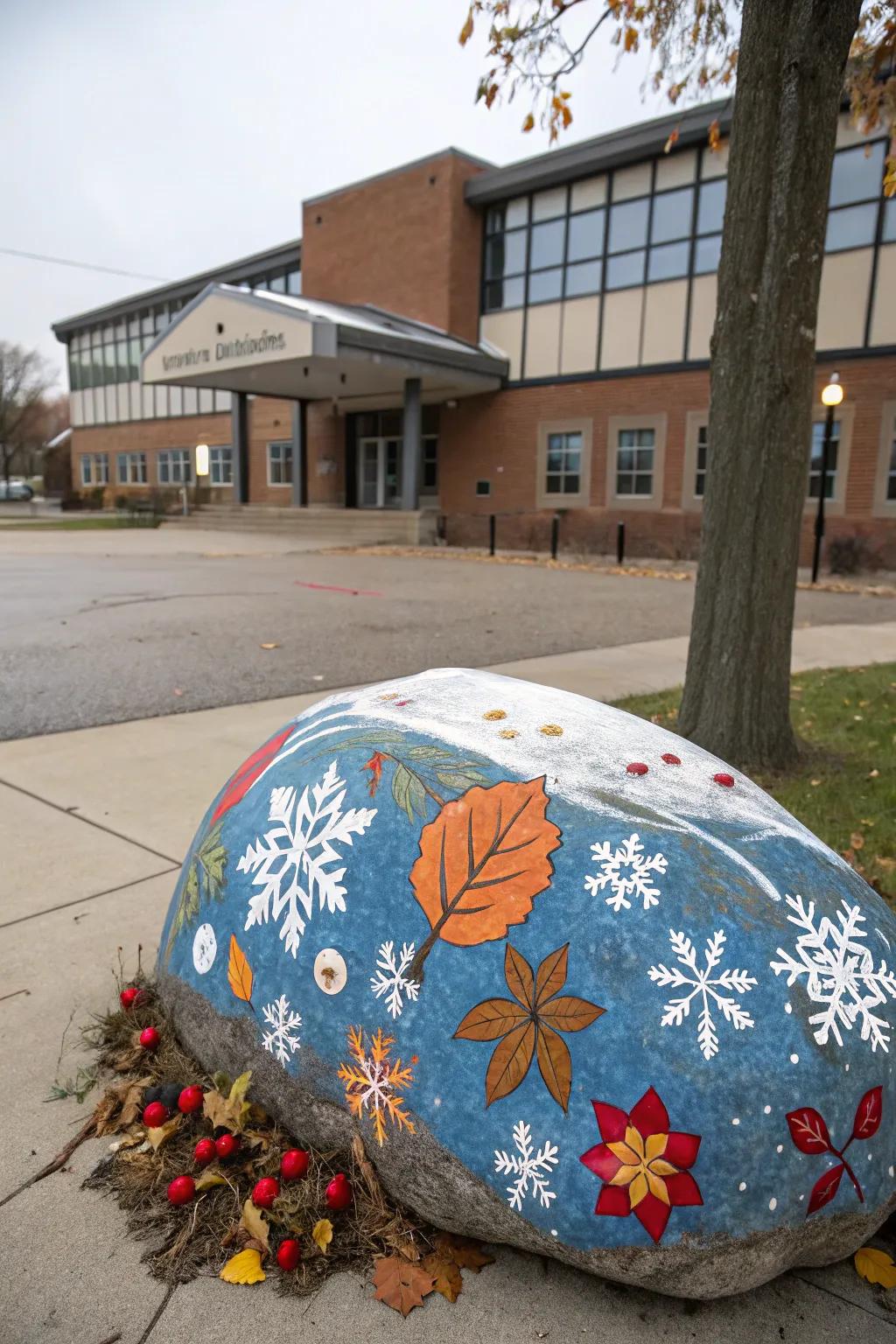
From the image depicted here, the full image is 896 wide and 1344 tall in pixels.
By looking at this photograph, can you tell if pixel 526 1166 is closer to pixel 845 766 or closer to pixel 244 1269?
pixel 244 1269

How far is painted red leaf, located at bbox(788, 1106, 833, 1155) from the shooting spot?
1.58 metres

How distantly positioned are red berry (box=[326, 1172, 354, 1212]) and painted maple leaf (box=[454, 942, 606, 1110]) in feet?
1.42

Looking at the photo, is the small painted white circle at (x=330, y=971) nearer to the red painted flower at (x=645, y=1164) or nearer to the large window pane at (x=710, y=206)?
the red painted flower at (x=645, y=1164)

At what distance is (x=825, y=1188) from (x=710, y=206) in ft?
79.0

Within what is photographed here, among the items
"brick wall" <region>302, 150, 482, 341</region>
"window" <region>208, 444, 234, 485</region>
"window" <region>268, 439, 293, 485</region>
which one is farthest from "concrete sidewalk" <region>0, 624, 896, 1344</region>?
"window" <region>208, 444, 234, 485</region>

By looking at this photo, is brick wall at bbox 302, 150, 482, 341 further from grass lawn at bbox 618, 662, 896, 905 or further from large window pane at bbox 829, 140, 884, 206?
grass lawn at bbox 618, 662, 896, 905

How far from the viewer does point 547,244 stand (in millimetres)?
25078

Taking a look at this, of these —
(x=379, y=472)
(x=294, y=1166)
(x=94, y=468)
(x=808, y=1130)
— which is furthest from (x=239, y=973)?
(x=94, y=468)

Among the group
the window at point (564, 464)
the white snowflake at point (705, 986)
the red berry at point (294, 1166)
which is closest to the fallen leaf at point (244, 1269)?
the red berry at point (294, 1166)

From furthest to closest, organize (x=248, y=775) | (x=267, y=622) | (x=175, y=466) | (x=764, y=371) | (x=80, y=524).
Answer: (x=175, y=466) → (x=80, y=524) → (x=267, y=622) → (x=764, y=371) → (x=248, y=775)

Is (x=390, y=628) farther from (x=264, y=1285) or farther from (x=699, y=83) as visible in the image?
(x=264, y=1285)

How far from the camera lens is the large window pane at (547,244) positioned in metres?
24.8

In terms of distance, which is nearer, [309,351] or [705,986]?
[705,986]

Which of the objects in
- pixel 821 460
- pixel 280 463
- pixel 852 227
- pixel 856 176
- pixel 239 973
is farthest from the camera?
pixel 280 463
